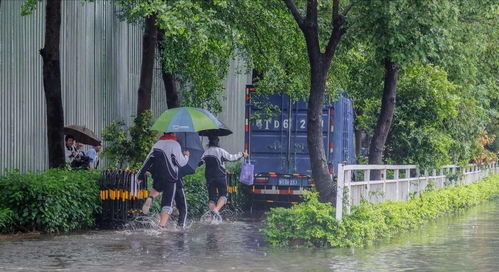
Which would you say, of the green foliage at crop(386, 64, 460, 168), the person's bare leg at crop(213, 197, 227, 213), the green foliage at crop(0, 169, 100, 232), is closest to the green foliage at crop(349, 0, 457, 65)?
the person's bare leg at crop(213, 197, 227, 213)

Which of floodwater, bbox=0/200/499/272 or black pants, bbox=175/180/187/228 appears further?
black pants, bbox=175/180/187/228

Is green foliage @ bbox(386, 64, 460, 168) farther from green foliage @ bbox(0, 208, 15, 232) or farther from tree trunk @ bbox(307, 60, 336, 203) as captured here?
green foliage @ bbox(0, 208, 15, 232)

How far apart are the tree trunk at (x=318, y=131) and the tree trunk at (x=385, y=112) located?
4360 millimetres

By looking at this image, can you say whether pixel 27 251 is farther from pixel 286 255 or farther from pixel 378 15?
pixel 378 15

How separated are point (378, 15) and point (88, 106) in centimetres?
1162

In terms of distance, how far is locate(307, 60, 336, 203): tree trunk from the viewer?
753 inches

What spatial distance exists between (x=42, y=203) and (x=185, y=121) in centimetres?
347

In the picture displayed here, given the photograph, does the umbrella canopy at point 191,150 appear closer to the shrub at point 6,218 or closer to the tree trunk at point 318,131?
the tree trunk at point 318,131

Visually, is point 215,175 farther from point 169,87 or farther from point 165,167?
point 169,87

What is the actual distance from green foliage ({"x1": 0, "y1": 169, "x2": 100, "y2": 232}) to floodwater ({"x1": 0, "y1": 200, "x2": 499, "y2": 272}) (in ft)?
1.36

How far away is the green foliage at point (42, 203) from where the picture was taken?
60.8 feet

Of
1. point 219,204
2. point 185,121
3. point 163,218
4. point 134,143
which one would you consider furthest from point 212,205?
point 163,218

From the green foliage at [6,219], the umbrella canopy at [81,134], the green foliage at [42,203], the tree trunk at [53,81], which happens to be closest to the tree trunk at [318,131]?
the green foliage at [42,203]

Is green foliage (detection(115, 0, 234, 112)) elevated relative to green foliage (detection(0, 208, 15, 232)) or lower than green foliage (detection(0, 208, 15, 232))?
elevated
